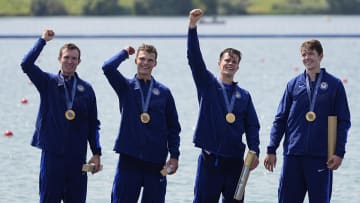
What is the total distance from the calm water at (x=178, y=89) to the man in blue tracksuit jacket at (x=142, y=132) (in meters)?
5.12

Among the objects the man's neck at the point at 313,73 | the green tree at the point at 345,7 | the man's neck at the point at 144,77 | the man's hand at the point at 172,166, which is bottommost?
the man's hand at the point at 172,166

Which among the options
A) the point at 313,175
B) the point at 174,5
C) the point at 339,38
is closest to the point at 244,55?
the point at 339,38

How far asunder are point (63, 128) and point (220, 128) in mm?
1496

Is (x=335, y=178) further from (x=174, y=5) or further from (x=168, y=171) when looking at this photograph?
(x=174, y=5)

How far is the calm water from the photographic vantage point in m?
17.2

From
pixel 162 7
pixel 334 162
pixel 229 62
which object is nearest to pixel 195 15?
pixel 229 62

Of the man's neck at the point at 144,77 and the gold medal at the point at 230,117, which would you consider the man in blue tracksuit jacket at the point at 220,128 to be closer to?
the gold medal at the point at 230,117

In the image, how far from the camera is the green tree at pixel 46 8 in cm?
10081

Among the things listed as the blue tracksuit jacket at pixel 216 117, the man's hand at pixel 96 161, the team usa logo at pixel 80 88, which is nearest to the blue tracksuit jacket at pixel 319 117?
the blue tracksuit jacket at pixel 216 117

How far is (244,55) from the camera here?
5356 centimetres

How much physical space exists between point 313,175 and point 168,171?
55.5 inches

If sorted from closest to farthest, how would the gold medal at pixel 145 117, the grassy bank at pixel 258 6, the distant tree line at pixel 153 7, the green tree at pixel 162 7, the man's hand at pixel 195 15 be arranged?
the man's hand at pixel 195 15, the gold medal at pixel 145 117, the distant tree line at pixel 153 7, the grassy bank at pixel 258 6, the green tree at pixel 162 7

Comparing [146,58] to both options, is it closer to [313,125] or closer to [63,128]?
[63,128]

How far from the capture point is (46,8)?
10156 cm
